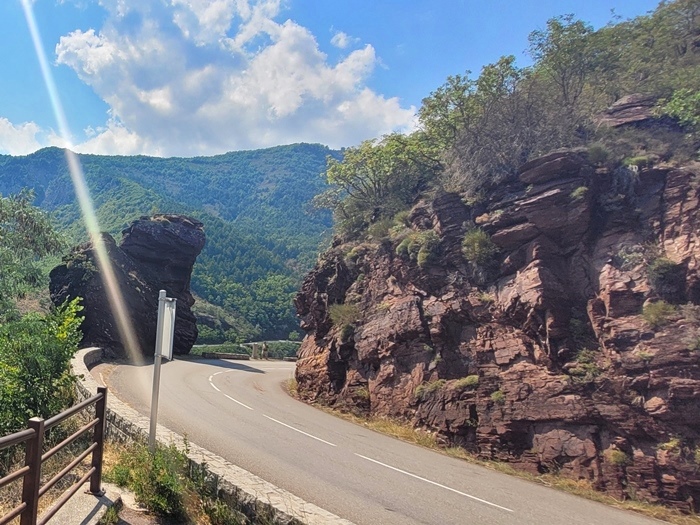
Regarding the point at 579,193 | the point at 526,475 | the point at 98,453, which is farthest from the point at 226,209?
the point at 98,453

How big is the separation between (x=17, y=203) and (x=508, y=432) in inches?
682

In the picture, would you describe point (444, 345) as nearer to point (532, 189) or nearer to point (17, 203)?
point (532, 189)

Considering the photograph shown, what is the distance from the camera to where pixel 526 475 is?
424 inches

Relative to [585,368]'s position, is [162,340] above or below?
above

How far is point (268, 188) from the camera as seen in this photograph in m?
177

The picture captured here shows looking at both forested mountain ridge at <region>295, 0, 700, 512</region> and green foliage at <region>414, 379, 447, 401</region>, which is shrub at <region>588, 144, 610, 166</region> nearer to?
forested mountain ridge at <region>295, 0, 700, 512</region>

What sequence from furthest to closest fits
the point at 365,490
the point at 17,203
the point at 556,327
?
the point at 17,203 < the point at 556,327 < the point at 365,490

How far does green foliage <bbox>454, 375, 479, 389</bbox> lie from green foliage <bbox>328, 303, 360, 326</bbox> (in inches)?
250

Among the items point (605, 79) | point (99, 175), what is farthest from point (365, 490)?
point (99, 175)

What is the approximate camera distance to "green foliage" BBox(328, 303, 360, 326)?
62.4ft

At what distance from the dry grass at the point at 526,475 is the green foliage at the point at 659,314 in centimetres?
395

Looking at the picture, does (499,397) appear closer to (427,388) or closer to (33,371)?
(427,388)

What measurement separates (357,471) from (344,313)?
1016 cm

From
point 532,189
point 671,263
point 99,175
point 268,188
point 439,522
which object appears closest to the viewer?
point 439,522
